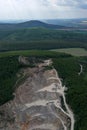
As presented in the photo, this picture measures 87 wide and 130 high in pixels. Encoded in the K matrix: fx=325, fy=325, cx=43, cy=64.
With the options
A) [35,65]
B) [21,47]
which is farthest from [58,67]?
[21,47]

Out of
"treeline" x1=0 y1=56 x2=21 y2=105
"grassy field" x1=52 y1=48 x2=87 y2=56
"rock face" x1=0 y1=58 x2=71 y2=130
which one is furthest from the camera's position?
"grassy field" x1=52 y1=48 x2=87 y2=56

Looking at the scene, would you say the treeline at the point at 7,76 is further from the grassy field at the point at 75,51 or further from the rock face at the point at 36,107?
the grassy field at the point at 75,51

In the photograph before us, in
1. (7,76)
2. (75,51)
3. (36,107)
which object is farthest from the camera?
(75,51)

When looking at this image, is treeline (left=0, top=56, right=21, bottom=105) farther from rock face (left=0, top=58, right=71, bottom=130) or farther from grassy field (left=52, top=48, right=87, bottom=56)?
grassy field (left=52, top=48, right=87, bottom=56)

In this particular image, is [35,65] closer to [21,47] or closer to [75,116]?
[75,116]

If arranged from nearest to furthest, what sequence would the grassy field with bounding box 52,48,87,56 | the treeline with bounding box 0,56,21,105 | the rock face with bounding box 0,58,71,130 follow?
the rock face with bounding box 0,58,71,130, the treeline with bounding box 0,56,21,105, the grassy field with bounding box 52,48,87,56

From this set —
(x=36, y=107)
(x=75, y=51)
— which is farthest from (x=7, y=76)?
(x=75, y=51)

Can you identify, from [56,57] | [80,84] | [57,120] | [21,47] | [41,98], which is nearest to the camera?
[57,120]

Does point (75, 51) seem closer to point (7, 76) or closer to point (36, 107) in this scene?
point (7, 76)

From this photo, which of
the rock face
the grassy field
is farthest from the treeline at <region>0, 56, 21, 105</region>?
the grassy field
